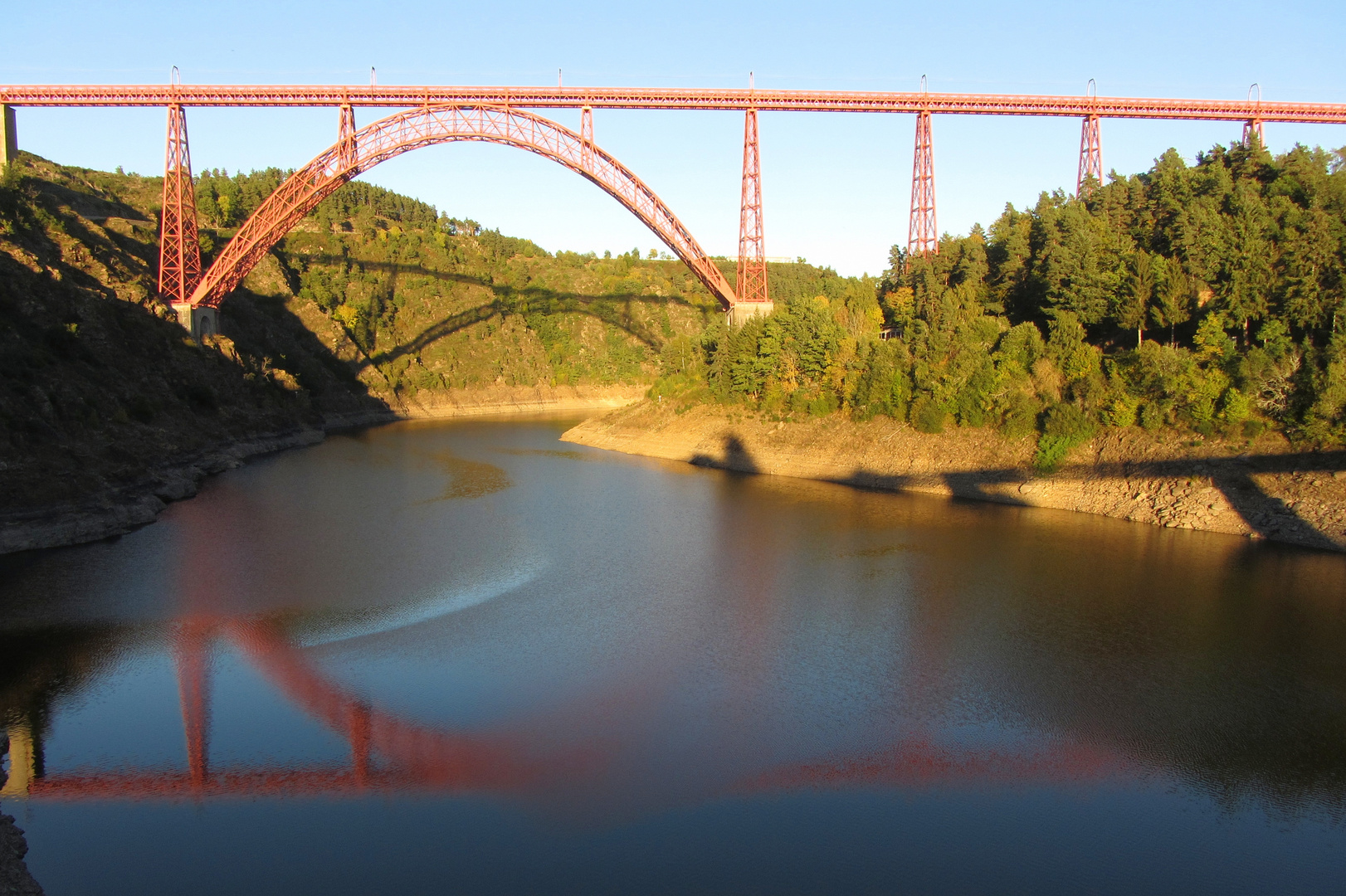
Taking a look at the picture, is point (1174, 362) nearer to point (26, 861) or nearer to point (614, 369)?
point (26, 861)

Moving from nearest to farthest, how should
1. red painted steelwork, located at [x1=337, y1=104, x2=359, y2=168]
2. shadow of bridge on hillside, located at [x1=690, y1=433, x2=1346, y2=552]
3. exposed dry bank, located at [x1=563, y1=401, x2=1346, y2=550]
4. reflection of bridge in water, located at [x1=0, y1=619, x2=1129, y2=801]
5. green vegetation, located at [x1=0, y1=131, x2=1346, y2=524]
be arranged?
1. reflection of bridge in water, located at [x1=0, y1=619, x2=1129, y2=801]
2. shadow of bridge on hillside, located at [x1=690, y1=433, x2=1346, y2=552]
3. exposed dry bank, located at [x1=563, y1=401, x2=1346, y2=550]
4. green vegetation, located at [x1=0, y1=131, x2=1346, y2=524]
5. red painted steelwork, located at [x1=337, y1=104, x2=359, y2=168]

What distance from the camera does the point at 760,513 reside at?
27.2 m

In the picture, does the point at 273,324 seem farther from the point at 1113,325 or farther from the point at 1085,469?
the point at 1085,469

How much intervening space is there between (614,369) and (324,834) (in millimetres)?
68127

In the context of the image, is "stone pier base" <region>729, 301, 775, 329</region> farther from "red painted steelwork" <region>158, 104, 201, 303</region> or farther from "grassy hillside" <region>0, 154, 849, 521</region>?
"red painted steelwork" <region>158, 104, 201, 303</region>

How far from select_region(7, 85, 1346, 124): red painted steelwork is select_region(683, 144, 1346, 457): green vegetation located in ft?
8.78

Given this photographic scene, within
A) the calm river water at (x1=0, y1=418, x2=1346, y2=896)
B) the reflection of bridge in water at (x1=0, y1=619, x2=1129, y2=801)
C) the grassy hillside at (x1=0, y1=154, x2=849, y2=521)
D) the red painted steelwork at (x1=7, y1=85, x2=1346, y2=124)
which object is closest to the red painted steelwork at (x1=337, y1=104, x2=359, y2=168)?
the red painted steelwork at (x1=7, y1=85, x2=1346, y2=124)

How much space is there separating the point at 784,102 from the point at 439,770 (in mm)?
30141

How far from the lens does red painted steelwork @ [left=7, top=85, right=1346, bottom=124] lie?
34188mm

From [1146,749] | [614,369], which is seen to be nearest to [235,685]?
[1146,749]

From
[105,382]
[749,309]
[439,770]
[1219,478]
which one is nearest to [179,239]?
[105,382]

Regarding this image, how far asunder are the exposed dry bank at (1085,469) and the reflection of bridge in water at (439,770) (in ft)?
50.3

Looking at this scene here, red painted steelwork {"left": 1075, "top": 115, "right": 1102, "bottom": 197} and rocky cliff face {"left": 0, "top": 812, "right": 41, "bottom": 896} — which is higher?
red painted steelwork {"left": 1075, "top": 115, "right": 1102, "bottom": 197}

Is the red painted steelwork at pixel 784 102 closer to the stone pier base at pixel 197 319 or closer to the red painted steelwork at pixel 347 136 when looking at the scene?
the red painted steelwork at pixel 347 136
